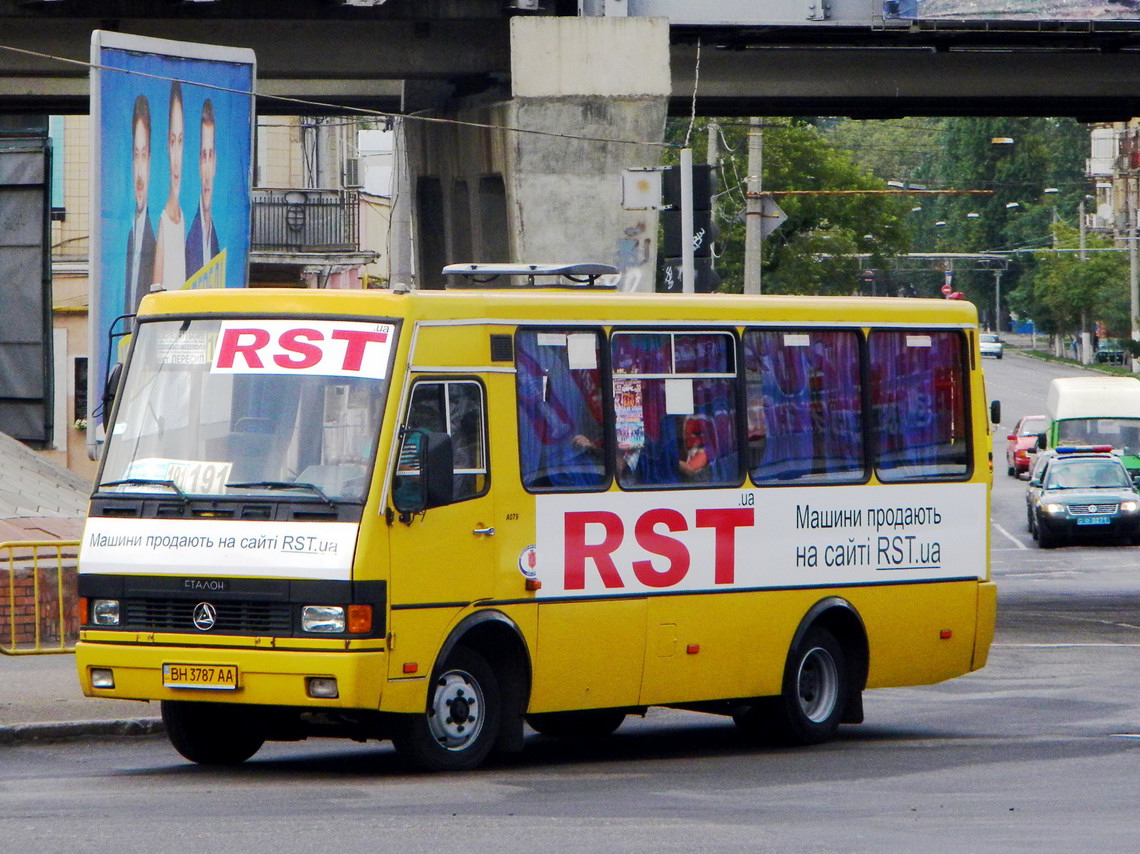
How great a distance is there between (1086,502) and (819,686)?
2361cm

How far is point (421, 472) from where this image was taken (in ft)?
35.6

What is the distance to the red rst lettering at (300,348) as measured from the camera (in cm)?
1107

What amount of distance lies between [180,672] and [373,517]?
4.05 feet

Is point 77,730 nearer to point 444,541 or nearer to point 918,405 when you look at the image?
point 444,541

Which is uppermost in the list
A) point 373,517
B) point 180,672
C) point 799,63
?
point 799,63

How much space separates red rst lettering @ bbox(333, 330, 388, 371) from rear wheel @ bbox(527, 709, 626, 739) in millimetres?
2407

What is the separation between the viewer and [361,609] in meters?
10.7

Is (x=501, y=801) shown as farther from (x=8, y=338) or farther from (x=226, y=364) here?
(x=8, y=338)

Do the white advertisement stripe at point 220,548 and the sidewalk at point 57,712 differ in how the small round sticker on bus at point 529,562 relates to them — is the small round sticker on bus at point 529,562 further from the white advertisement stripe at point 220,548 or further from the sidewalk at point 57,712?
the sidewalk at point 57,712

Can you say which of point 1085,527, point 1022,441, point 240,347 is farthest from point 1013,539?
point 240,347

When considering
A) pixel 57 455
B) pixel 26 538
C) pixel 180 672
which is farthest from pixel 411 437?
pixel 57 455

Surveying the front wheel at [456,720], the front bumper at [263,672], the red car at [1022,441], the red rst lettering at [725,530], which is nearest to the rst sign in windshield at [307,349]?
the front bumper at [263,672]

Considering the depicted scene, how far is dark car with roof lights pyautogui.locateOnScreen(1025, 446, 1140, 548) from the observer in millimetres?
36062

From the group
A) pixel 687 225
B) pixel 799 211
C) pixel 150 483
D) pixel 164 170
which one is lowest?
pixel 150 483
